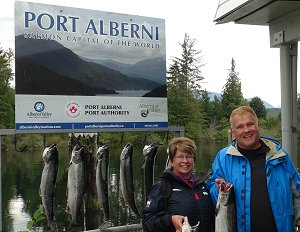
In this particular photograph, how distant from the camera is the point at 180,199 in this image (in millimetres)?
3385

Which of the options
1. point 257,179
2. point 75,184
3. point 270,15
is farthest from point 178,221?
point 270,15

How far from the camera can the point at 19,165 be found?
80.8 ft

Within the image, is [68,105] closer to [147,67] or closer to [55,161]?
[55,161]

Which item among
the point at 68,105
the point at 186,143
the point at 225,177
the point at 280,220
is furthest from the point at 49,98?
the point at 280,220

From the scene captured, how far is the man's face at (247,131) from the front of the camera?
333 centimetres

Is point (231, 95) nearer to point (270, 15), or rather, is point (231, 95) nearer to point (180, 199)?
point (270, 15)

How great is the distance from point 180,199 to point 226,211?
1.16 ft

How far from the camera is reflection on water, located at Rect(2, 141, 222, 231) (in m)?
6.54

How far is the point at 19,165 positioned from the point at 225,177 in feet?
74.5

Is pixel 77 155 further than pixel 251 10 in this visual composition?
Yes

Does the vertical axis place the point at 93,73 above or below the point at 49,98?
above

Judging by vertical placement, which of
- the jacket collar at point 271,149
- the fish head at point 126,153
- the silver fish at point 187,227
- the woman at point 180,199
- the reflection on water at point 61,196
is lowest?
the reflection on water at point 61,196

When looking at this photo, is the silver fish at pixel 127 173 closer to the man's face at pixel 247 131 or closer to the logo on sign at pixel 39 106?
the logo on sign at pixel 39 106

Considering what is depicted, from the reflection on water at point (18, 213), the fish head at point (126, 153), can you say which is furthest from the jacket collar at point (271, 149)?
the reflection on water at point (18, 213)
